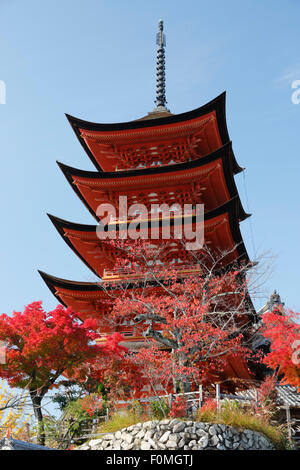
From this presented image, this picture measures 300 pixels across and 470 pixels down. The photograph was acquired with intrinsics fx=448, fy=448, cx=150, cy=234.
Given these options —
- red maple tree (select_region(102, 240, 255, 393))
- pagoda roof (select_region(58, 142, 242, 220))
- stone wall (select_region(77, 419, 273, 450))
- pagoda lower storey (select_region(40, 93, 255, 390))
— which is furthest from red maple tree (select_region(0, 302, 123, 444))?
pagoda roof (select_region(58, 142, 242, 220))

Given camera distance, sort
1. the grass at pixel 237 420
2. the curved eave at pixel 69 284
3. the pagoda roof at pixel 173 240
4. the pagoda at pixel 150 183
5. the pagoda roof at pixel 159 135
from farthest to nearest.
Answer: the pagoda roof at pixel 159 135 → the pagoda at pixel 150 183 → the curved eave at pixel 69 284 → the pagoda roof at pixel 173 240 → the grass at pixel 237 420

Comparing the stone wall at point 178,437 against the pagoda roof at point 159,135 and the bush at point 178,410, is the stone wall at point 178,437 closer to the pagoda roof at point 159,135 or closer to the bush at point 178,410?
the bush at point 178,410

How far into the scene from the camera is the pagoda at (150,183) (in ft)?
63.2

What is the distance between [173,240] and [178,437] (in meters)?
10.2

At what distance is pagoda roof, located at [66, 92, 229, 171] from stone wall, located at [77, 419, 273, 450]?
14676 millimetres

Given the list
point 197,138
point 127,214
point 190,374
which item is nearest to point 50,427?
point 190,374

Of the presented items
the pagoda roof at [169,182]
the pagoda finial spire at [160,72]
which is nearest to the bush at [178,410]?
the pagoda roof at [169,182]

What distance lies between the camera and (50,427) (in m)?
14.7

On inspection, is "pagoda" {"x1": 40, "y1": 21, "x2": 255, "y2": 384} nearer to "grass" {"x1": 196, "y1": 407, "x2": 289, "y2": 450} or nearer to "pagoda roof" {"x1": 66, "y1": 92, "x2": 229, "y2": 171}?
"pagoda roof" {"x1": 66, "y1": 92, "x2": 229, "y2": 171}

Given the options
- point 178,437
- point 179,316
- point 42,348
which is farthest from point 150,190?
point 178,437

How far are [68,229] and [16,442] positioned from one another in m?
12.1

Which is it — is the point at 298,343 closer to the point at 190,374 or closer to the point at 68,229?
the point at 190,374

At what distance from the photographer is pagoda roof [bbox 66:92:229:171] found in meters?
21.8

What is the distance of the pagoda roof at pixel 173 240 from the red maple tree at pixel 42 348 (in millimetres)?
5117
